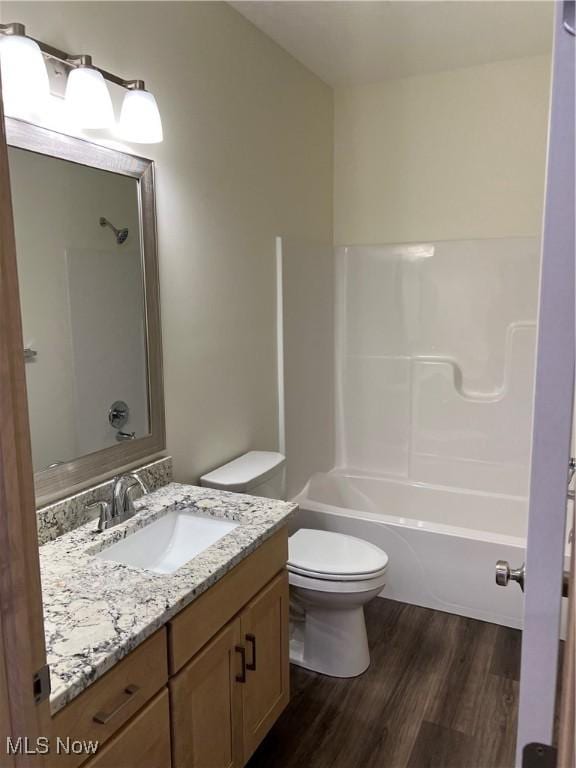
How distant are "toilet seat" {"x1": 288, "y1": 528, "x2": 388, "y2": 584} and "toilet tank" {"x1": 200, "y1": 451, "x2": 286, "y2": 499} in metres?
0.26

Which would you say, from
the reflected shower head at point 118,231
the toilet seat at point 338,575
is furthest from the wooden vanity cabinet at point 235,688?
the reflected shower head at point 118,231

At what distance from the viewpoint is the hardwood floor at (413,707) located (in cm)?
191

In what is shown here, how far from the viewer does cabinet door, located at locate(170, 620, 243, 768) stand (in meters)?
1.39

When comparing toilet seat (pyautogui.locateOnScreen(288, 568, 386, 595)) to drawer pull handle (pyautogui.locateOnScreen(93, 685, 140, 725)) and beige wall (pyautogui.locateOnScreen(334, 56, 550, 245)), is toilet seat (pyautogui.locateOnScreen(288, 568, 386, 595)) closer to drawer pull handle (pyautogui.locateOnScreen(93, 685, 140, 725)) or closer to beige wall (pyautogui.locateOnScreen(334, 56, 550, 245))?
drawer pull handle (pyautogui.locateOnScreen(93, 685, 140, 725))

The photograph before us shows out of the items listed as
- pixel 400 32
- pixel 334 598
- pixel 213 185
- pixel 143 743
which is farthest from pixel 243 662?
pixel 400 32

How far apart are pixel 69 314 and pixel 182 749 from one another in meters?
1.22

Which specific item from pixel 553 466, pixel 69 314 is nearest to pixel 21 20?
pixel 69 314

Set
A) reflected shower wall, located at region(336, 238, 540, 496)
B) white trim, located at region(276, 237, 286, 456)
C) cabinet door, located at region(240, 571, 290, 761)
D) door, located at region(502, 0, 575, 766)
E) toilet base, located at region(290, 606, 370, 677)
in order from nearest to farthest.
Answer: door, located at region(502, 0, 575, 766) → cabinet door, located at region(240, 571, 290, 761) → toilet base, located at region(290, 606, 370, 677) → white trim, located at region(276, 237, 286, 456) → reflected shower wall, located at region(336, 238, 540, 496)

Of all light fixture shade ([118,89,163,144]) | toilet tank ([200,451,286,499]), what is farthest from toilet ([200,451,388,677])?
light fixture shade ([118,89,163,144])

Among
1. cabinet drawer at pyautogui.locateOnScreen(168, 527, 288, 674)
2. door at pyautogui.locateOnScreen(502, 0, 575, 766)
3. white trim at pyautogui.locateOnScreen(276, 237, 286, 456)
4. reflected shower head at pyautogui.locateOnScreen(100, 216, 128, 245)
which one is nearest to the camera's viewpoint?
door at pyautogui.locateOnScreen(502, 0, 575, 766)

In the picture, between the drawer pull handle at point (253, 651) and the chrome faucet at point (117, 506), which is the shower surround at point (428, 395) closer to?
the drawer pull handle at point (253, 651)

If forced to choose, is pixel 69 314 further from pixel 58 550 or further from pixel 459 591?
pixel 459 591

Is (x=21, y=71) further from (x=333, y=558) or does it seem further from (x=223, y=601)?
(x=333, y=558)

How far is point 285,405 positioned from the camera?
297 centimetres
